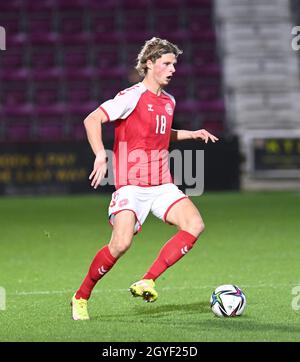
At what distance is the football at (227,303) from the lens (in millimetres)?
5977

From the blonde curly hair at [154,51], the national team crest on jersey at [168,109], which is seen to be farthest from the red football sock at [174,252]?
the blonde curly hair at [154,51]

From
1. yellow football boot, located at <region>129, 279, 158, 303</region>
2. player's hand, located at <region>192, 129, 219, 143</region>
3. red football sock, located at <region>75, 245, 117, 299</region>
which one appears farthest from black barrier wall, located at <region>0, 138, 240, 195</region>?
yellow football boot, located at <region>129, 279, 158, 303</region>

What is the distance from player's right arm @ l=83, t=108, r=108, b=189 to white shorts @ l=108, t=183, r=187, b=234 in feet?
0.90

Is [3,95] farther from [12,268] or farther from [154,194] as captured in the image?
[154,194]

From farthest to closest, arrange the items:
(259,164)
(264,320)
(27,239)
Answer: (259,164)
(27,239)
(264,320)

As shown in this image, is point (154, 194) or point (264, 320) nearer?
point (264, 320)

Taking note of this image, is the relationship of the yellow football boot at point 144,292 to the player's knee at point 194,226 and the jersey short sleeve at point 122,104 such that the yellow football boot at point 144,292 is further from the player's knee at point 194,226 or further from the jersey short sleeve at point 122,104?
the jersey short sleeve at point 122,104

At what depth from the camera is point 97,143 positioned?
5863 mm

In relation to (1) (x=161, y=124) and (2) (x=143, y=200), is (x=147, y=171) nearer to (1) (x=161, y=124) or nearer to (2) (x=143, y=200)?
(2) (x=143, y=200)

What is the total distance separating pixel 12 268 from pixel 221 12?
1355 centimetres

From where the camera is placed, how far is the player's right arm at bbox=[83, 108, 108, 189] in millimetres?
5688
